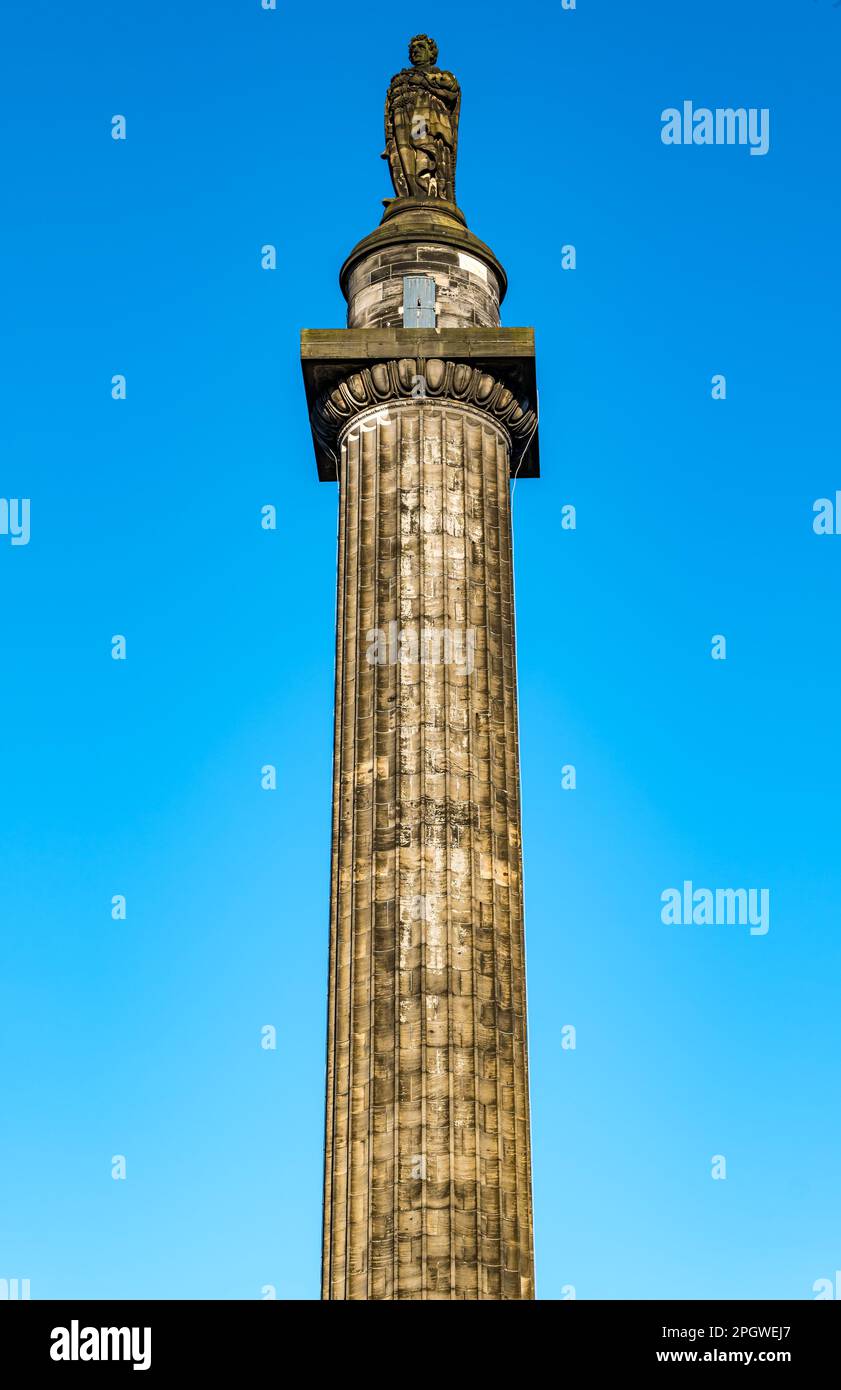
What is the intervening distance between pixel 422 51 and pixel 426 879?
15999mm

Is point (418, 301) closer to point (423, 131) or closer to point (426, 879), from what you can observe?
point (423, 131)

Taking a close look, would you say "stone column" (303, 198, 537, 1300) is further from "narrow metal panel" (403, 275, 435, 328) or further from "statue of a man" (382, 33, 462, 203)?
"statue of a man" (382, 33, 462, 203)

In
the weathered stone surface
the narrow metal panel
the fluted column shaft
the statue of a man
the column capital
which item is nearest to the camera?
the fluted column shaft

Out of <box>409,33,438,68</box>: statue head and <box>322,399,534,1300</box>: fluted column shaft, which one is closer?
<box>322,399,534,1300</box>: fluted column shaft

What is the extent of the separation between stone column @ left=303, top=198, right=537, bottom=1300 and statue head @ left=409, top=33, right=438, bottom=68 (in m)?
3.86

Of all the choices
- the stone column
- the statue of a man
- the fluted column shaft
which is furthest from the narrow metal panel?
the statue of a man

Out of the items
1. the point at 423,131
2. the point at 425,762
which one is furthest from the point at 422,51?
the point at 425,762

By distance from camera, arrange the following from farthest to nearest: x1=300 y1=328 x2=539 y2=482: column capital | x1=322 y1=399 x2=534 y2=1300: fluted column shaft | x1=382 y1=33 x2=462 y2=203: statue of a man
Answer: x1=382 y1=33 x2=462 y2=203: statue of a man, x1=300 y1=328 x2=539 y2=482: column capital, x1=322 y1=399 x2=534 y2=1300: fluted column shaft

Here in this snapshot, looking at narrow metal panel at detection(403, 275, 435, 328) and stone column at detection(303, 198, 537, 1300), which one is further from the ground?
narrow metal panel at detection(403, 275, 435, 328)

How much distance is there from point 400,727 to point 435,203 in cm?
1054

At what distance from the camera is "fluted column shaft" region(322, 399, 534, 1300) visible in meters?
22.8
